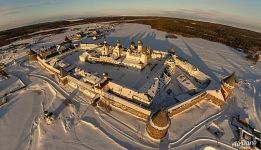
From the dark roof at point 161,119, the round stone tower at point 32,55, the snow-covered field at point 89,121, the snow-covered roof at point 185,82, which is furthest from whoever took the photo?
the round stone tower at point 32,55

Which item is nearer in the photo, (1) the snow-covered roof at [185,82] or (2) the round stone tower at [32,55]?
(1) the snow-covered roof at [185,82]

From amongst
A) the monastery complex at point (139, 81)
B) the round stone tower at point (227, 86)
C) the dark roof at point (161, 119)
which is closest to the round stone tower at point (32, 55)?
the monastery complex at point (139, 81)

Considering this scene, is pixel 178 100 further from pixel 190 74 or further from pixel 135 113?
pixel 190 74

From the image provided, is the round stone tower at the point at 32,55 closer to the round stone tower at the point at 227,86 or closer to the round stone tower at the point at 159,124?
the round stone tower at the point at 159,124

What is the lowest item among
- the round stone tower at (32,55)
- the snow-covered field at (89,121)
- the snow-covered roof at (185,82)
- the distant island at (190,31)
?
the snow-covered field at (89,121)

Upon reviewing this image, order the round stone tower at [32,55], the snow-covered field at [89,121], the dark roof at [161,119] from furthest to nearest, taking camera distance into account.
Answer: the round stone tower at [32,55]
the snow-covered field at [89,121]
the dark roof at [161,119]

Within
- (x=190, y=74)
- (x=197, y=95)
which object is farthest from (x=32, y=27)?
(x=197, y=95)
